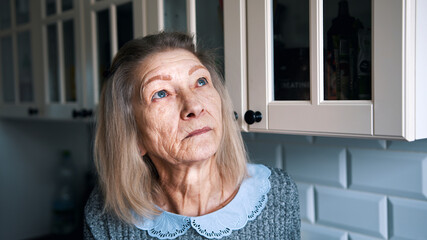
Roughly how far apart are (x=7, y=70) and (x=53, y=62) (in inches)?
21.4

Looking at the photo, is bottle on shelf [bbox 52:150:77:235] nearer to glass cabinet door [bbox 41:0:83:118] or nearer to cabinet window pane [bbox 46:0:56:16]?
glass cabinet door [bbox 41:0:83:118]

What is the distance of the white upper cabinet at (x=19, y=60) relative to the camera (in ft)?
5.57

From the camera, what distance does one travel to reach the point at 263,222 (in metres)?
1.03

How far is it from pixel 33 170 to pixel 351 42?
6.44 feet

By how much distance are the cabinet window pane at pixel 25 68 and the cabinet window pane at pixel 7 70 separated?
0.39ft

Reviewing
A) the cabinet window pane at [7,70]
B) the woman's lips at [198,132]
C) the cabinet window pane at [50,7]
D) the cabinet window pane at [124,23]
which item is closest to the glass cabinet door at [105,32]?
the cabinet window pane at [124,23]

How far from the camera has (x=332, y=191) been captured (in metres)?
1.15

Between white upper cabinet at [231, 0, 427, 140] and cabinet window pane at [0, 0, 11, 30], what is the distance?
145 centimetres

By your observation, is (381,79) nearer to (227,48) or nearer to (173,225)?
(227,48)

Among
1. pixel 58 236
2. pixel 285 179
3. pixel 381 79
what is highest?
pixel 381 79

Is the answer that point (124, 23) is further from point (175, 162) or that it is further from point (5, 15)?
point (5, 15)

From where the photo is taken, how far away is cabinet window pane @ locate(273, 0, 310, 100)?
0.85 m

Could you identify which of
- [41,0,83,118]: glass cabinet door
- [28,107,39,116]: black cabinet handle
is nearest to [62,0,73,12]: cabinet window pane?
[41,0,83,118]: glass cabinet door

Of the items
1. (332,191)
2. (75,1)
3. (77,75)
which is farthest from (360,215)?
(75,1)
